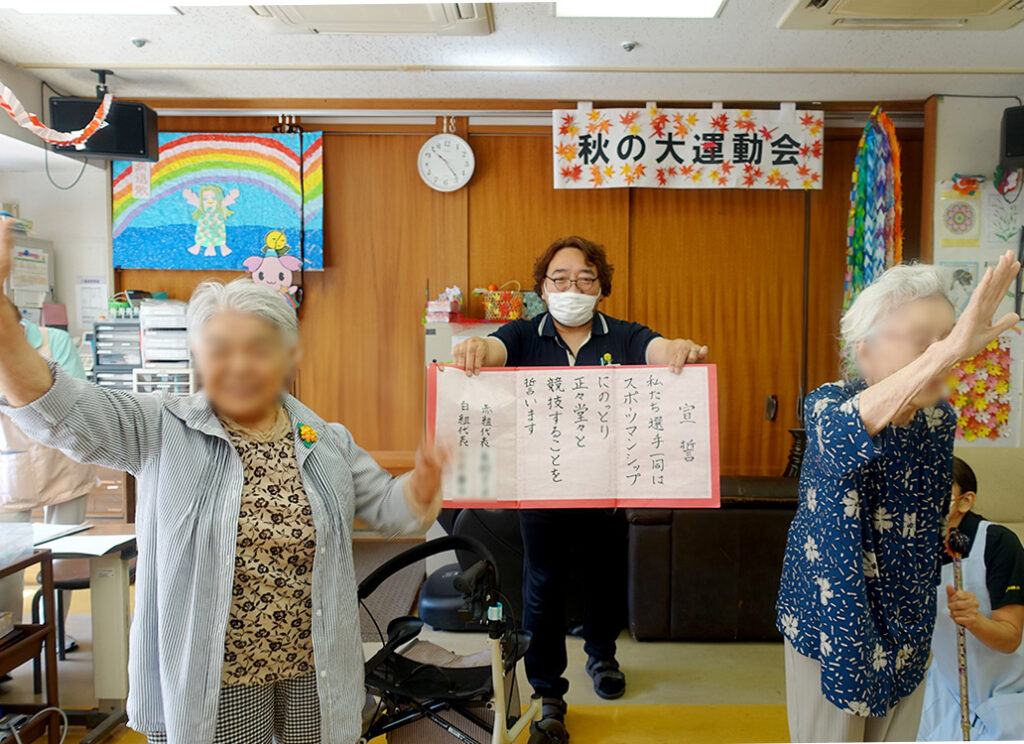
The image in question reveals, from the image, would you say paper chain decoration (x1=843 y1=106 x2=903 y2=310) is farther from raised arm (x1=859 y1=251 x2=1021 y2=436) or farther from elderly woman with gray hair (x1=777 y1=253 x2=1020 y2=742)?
raised arm (x1=859 y1=251 x2=1021 y2=436)

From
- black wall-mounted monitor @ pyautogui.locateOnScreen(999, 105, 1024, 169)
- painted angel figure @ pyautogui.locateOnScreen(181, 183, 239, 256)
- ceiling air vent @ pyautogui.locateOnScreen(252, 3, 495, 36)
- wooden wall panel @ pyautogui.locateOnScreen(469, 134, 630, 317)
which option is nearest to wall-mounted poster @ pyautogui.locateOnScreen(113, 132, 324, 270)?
painted angel figure @ pyautogui.locateOnScreen(181, 183, 239, 256)

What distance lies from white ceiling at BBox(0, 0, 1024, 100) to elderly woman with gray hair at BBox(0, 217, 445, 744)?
2492 millimetres

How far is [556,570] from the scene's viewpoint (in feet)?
7.23

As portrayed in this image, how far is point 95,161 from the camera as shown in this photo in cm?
441

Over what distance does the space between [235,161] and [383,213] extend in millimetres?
1045

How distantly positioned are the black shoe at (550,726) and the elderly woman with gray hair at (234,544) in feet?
3.61

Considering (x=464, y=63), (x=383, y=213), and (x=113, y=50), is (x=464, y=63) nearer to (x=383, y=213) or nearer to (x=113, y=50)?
(x=383, y=213)

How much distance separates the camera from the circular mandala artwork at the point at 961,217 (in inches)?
158

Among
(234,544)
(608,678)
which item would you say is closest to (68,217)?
(234,544)

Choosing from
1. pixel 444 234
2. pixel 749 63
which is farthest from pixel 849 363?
pixel 444 234

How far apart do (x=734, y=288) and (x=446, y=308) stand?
6.53ft

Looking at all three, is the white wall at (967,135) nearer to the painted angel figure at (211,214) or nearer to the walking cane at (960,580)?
the walking cane at (960,580)

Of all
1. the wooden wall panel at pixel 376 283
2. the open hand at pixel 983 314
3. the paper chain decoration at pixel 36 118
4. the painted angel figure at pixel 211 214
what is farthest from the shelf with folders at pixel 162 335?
the open hand at pixel 983 314

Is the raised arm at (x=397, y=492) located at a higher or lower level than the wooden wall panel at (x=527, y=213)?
lower
